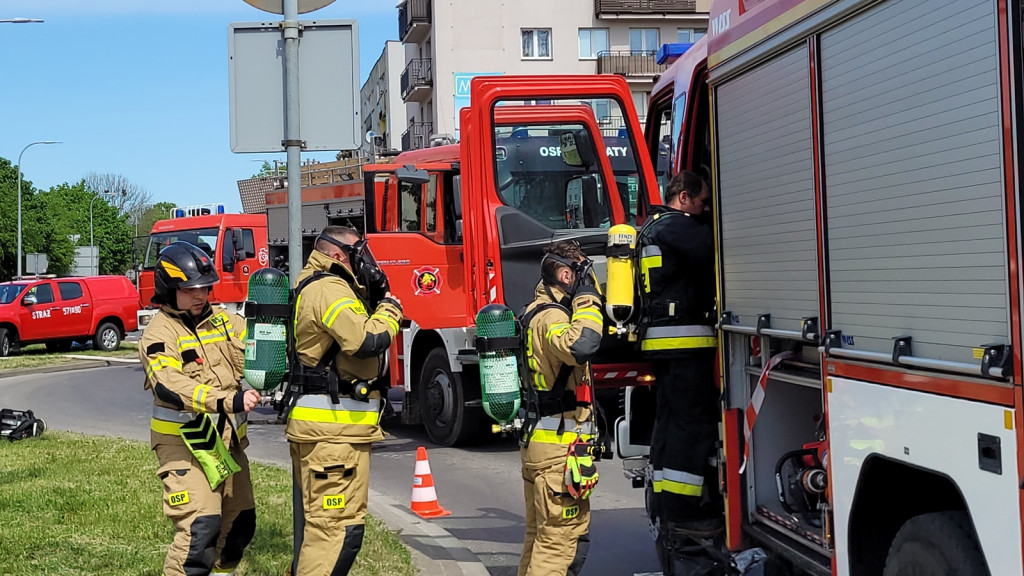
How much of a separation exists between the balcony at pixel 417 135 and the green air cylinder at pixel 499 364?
4412 centimetres

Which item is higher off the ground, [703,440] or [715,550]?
[703,440]

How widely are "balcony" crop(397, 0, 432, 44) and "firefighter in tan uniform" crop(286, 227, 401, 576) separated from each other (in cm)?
4433

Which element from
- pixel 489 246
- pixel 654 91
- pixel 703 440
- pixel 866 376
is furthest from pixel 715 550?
pixel 489 246

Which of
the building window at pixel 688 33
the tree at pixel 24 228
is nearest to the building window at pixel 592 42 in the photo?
the building window at pixel 688 33

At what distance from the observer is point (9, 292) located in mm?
25359

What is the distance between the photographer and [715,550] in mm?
5082

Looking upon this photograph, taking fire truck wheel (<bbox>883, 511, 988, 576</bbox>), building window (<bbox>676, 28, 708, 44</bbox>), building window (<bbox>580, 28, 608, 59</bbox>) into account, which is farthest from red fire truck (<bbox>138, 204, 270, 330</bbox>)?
building window (<bbox>676, 28, 708, 44</bbox>)

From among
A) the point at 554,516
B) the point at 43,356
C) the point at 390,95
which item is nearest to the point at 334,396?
the point at 554,516

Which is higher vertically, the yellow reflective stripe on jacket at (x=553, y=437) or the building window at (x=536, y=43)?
the building window at (x=536, y=43)

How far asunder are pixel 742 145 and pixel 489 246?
4165mm

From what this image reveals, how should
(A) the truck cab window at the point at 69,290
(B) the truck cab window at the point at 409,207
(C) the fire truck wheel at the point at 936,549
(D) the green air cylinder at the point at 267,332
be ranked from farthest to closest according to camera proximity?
(A) the truck cab window at the point at 69,290
(B) the truck cab window at the point at 409,207
(D) the green air cylinder at the point at 267,332
(C) the fire truck wheel at the point at 936,549

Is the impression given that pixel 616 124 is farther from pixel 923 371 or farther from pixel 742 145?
pixel 923 371

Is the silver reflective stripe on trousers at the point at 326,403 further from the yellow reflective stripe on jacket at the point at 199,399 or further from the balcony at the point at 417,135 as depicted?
the balcony at the point at 417,135

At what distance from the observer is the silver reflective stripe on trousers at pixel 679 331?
5.12 m
